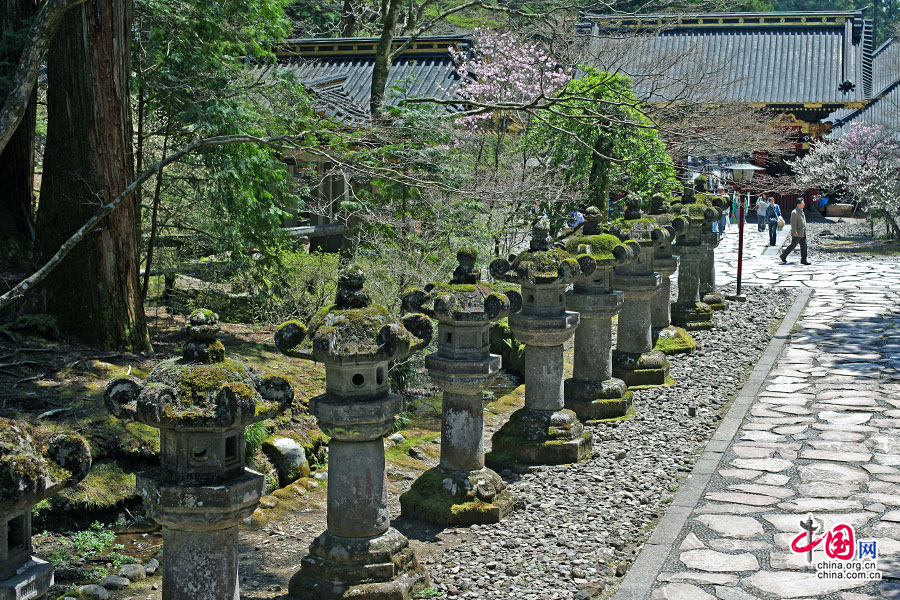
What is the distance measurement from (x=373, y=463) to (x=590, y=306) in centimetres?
424

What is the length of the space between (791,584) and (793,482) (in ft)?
6.58

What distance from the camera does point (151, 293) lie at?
503 inches

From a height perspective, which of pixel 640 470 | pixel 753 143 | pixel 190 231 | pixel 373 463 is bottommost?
pixel 640 470

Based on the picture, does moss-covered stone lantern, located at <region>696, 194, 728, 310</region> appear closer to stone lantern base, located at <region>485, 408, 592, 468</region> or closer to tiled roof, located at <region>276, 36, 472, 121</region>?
stone lantern base, located at <region>485, 408, 592, 468</region>

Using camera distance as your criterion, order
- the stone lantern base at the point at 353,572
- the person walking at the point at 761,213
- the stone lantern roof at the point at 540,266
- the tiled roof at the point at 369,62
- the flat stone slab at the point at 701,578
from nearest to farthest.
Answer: the stone lantern base at the point at 353,572
the flat stone slab at the point at 701,578
the stone lantern roof at the point at 540,266
the tiled roof at the point at 369,62
the person walking at the point at 761,213

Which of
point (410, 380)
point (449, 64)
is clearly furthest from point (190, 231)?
point (449, 64)

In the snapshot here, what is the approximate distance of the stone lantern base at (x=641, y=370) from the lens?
36.9ft

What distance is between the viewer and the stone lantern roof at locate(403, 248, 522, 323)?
281 inches

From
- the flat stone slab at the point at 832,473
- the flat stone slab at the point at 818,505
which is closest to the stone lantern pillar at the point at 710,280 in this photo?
the flat stone slab at the point at 832,473

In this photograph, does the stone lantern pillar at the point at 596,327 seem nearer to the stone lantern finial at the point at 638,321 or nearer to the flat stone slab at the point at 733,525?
the stone lantern finial at the point at 638,321

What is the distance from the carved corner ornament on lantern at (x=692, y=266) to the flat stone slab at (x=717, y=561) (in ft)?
26.2

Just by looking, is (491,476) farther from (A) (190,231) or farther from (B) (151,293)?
(B) (151,293)

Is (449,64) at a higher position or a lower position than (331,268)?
higher

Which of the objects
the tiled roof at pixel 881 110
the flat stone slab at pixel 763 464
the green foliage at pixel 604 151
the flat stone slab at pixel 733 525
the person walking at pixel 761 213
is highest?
the tiled roof at pixel 881 110
